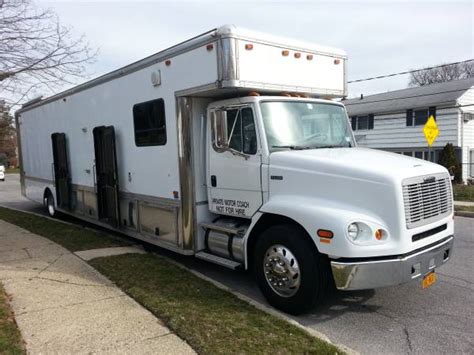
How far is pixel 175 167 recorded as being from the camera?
610 centimetres

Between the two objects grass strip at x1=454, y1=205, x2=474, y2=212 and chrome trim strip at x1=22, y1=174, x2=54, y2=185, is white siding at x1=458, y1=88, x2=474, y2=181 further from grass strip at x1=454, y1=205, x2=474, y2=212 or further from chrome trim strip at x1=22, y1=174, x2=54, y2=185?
chrome trim strip at x1=22, y1=174, x2=54, y2=185

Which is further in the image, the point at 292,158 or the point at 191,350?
the point at 292,158

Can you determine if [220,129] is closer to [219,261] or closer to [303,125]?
[303,125]

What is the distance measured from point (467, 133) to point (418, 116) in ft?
7.84

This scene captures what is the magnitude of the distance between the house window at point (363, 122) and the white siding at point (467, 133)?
475 centimetres

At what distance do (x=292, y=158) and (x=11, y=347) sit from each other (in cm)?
319

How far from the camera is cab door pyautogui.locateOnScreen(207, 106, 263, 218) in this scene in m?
5.15

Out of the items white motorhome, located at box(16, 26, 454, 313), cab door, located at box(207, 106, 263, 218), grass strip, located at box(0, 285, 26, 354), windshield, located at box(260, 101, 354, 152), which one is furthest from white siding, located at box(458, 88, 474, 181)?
grass strip, located at box(0, 285, 26, 354)

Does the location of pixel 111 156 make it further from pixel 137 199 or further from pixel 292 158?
pixel 292 158

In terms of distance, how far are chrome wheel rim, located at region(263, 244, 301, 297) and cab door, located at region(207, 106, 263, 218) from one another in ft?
2.19

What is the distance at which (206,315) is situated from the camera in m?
4.37

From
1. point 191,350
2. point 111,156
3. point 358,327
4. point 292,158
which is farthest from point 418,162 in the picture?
point 111,156

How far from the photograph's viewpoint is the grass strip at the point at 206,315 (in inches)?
146

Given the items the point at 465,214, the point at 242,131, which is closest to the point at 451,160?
the point at 465,214
